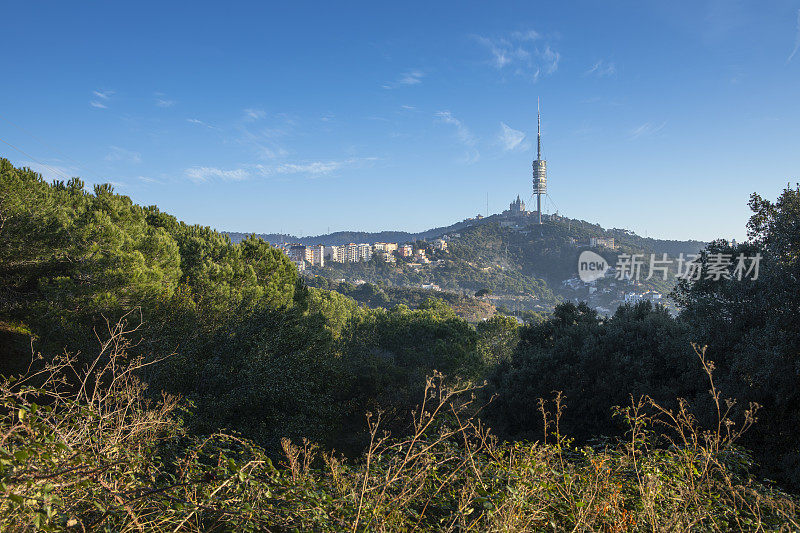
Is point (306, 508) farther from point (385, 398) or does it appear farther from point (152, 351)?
point (385, 398)

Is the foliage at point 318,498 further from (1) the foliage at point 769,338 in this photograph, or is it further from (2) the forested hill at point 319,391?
(1) the foliage at point 769,338

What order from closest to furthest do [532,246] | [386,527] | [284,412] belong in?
[386,527] < [284,412] < [532,246]

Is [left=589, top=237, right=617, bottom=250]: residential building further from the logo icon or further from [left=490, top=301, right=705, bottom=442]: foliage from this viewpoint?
[left=490, top=301, right=705, bottom=442]: foliage

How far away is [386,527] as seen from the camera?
258 cm

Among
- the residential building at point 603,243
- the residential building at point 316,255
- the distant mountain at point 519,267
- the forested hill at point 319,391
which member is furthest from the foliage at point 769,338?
the residential building at point 316,255

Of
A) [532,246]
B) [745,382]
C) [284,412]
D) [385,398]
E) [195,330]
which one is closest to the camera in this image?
[745,382]

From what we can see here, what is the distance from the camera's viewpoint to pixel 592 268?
4592 inches

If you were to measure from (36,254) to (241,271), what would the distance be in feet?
18.7

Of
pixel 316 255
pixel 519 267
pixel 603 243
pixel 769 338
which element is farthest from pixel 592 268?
pixel 769 338

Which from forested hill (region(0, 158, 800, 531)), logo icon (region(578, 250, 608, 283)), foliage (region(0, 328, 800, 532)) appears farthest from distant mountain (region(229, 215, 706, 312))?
foliage (region(0, 328, 800, 532))

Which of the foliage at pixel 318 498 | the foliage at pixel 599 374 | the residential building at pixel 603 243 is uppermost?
the residential building at pixel 603 243

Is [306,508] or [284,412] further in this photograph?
[284,412]

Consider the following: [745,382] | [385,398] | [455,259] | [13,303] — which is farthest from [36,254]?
[455,259]

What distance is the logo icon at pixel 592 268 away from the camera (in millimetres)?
116188
